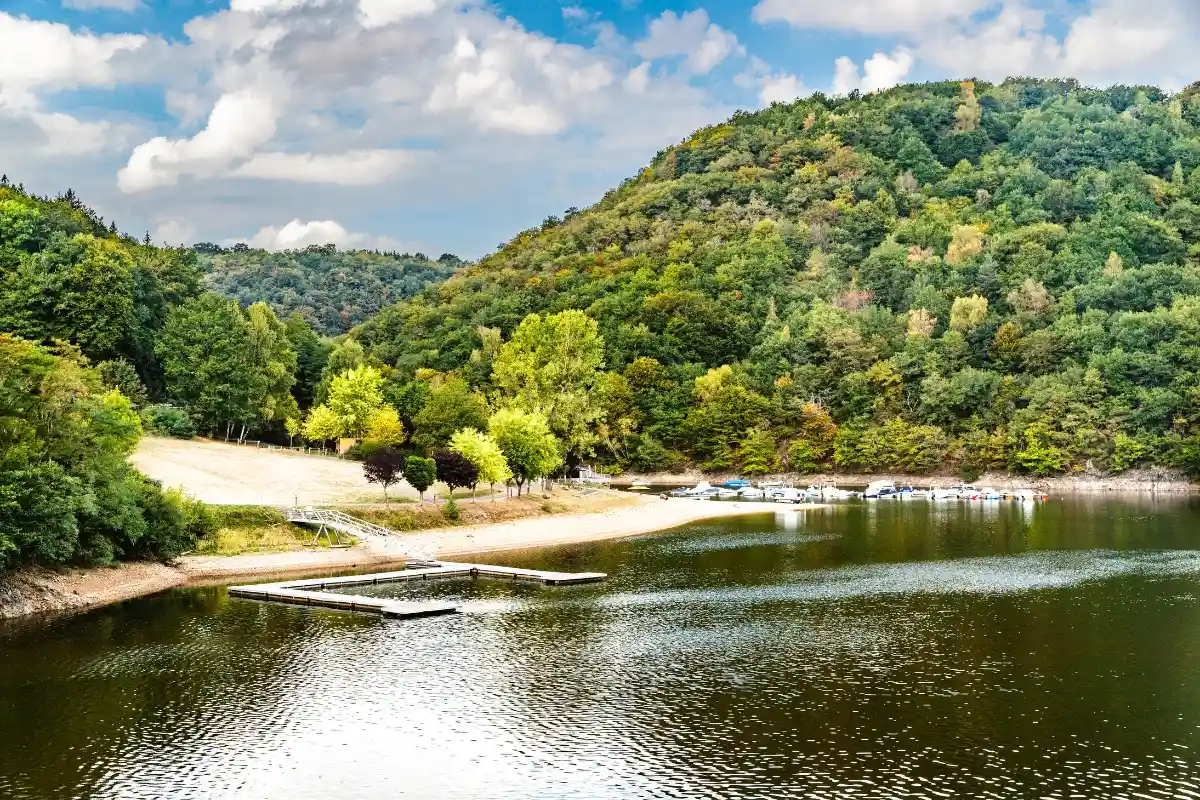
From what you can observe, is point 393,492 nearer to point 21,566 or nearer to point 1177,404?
point 21,566

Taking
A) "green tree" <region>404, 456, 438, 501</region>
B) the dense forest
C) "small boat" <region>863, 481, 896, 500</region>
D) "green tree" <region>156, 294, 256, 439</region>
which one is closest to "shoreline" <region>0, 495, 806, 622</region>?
the dense forest

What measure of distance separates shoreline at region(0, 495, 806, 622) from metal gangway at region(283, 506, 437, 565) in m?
0.54

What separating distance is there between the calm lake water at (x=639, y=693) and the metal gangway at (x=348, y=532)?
11.0 metres

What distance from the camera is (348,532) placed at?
70.7m

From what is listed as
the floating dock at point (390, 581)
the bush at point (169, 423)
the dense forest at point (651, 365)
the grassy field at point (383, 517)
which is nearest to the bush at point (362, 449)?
the dense forest at point (651, 365)

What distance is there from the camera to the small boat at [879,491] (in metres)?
127

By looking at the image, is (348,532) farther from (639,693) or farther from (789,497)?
(789,497)

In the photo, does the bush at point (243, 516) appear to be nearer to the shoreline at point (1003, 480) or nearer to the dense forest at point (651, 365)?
the dense forest at point (651, 365)

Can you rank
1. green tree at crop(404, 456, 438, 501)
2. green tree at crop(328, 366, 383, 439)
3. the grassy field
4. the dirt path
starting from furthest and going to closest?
green tree at crop(328, 366, 383, 439), green tree at crop(404, 456, 438, 501), the dirt path, the grassy field

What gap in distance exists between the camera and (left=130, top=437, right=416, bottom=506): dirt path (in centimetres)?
7681

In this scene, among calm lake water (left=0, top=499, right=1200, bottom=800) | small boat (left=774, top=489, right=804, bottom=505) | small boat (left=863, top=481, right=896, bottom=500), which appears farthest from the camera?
small boat (left=863, top=481, right=896, bottom=500)

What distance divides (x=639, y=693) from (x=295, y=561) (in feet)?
115

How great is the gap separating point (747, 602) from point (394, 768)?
28.1 metres

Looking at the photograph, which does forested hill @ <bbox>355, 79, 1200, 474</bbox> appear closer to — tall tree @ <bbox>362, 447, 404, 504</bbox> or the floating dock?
tall tree @ <bbox>362, 447, 404, 504</bbox>
